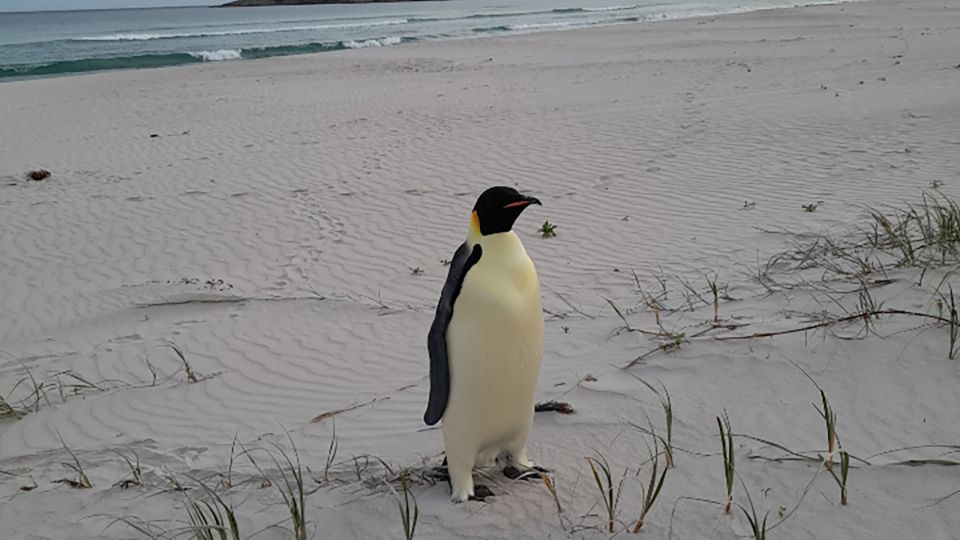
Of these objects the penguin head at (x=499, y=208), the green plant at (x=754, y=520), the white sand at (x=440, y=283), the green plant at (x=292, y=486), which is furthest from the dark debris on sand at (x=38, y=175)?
the green plant at (x=754, y=520)

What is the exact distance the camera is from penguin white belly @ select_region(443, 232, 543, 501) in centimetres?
283

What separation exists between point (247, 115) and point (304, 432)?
12650 millimetres

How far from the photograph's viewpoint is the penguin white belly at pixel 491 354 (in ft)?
9.29

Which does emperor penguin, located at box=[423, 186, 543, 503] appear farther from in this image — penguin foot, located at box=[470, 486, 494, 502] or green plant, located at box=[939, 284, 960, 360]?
green plant, located at box=[939, 284, 960, 360]

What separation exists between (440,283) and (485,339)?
12.4 feet

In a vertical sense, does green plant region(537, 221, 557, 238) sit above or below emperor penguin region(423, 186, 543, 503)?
below

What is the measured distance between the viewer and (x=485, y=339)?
2.84 metres

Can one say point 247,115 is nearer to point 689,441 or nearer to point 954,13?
point 689,441

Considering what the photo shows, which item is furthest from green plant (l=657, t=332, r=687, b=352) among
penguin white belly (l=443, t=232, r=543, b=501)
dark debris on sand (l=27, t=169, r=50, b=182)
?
dark debris on sand (l=27, t=169, r=50, b=182)

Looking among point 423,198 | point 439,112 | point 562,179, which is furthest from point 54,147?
point 562,179

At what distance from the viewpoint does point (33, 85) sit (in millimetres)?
22000

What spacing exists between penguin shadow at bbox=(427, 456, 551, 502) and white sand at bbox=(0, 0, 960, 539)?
0.15 ft

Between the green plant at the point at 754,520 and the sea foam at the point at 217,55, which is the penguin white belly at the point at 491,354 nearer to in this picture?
the green plant at the point at 754,520

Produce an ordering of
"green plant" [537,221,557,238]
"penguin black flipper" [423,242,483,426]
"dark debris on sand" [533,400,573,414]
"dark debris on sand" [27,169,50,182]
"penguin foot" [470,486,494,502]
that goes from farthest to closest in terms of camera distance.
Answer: "dark debris on sand" [27,169,50,182] → "green plant" [537,221,557,238] → "dark debris on sand" [533,400,573,414] → "penguin foot" [470,486,494,502] → "penguin black flipper" [423,242,483,426]
